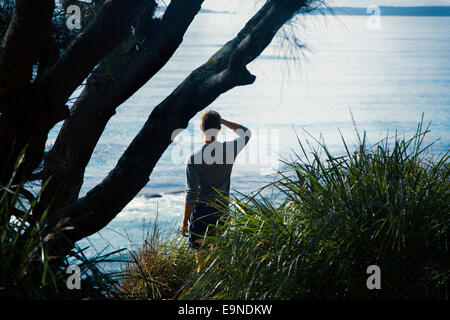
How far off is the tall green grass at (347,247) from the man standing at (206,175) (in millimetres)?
1100

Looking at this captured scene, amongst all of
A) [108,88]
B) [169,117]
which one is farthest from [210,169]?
[108,88]

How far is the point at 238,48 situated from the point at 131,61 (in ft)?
2.65

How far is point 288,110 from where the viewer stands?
2684 centimetres

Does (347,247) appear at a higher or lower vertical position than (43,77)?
lower

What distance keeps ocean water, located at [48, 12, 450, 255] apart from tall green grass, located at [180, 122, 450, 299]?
5.22ft

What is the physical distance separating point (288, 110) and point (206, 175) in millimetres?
23084

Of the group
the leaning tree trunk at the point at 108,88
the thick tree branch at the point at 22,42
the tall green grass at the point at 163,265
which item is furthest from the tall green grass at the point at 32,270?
the tall green grass at the point at 163,265

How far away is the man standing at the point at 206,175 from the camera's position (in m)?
4.12

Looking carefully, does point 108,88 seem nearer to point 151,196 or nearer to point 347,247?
point 347,247

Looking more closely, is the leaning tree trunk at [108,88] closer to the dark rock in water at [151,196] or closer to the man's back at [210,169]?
the man's back at [210,169]

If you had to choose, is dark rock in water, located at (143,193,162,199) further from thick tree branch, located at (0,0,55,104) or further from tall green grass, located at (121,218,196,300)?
thick tree branch, located at (0,0,55,104)

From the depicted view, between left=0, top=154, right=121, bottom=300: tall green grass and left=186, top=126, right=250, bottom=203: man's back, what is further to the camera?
left=186, top=126, right=250, bottom=203: man's back

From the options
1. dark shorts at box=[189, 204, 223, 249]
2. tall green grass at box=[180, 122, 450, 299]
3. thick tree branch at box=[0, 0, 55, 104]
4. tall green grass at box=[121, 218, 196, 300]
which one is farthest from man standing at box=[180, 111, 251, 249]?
thick tree branch at box=[0, 0, 55, 104]

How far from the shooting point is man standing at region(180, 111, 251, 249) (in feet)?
13.5
